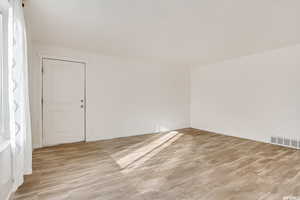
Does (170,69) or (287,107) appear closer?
(287,107)

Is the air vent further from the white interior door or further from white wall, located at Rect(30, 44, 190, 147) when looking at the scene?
the white interior door

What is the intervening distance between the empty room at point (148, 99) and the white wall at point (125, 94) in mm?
30

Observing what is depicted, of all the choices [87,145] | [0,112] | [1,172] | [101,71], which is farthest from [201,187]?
[101,71]

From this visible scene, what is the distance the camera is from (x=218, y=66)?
4.84 meters

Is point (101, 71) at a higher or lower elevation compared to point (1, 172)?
higher

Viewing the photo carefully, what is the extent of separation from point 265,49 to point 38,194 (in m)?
5.02

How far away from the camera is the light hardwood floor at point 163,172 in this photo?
181cm

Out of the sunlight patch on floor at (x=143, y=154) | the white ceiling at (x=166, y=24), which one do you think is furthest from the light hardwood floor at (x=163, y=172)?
the white ceiling at (x=166, y=24)

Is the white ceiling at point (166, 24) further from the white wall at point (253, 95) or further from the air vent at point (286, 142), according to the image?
the air vent at point (286, 142)

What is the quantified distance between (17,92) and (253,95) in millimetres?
4791

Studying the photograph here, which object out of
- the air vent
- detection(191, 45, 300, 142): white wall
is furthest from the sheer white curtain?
the air vent

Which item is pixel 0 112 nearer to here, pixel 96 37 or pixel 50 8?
pixel 50 8

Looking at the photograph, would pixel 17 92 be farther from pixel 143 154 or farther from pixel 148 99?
pixel 148 99

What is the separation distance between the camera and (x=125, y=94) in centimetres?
450
